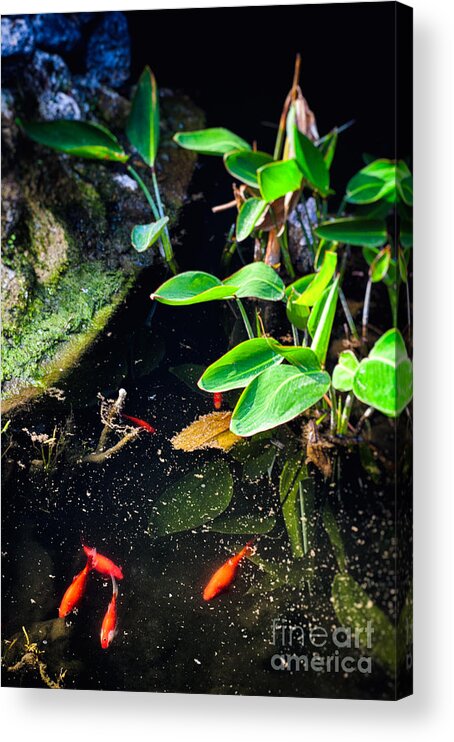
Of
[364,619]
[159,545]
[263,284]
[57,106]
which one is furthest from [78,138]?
[364,619]

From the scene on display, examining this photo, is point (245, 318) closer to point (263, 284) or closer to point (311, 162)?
point (263, 284)

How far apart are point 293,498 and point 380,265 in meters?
0.48

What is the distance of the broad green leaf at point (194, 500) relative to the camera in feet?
7.19

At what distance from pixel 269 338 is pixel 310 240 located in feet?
0.68

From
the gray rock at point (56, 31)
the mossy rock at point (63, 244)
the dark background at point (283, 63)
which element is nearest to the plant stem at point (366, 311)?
the dark background at point (283, 63)

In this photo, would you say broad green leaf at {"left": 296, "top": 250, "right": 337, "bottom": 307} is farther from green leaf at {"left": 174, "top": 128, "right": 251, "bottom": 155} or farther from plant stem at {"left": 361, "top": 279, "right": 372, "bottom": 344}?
green leaf at {"left": 174, "top": 128, "right": 251, "bottom": 155}

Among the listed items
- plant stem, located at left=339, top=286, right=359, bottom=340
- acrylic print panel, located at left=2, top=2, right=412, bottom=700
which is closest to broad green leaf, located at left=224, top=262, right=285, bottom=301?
acrylic print panel, located at left=2, top=2, right=412, bottom=700

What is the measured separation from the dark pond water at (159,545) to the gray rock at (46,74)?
1.26 feet

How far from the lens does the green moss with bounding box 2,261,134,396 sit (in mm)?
2258

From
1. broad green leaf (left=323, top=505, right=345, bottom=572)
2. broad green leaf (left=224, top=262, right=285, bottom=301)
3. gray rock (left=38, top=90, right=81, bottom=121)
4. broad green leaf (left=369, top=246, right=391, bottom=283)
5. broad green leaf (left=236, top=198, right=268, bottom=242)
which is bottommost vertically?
broad green leaf (left=323, top=505, right=345, bottom=572)

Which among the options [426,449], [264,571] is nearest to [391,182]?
[426,449]

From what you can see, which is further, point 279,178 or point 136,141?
point 136,141

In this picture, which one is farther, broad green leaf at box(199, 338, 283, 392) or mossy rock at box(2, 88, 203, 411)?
mossy rock at box(2, 88, 203, 411)

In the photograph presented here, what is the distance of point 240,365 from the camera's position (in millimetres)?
2156
